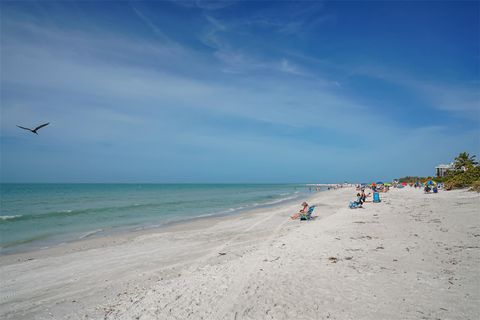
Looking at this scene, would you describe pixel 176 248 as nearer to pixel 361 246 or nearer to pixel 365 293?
pixel 361 246

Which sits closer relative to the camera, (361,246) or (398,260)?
(398,260)

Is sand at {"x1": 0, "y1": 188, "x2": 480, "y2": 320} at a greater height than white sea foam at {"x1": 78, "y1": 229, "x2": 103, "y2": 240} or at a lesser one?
greater

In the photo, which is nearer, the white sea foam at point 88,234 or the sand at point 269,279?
the sand at point 269,279

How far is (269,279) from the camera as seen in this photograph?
650cm

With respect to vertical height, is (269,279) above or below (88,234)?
above

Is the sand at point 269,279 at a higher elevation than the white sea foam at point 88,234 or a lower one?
higher

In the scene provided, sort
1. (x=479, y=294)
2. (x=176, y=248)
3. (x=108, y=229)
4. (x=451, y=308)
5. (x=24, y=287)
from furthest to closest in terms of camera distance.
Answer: (x=108, y=229)
(x=176, y=248)
(x=24, y=287)
(x=479, y=294)
(x=451, y=308)

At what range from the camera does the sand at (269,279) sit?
5.04 metres

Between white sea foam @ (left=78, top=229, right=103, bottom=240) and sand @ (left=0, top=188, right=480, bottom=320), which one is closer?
sand @ (left=0, top=188, right=480, bottom=320)

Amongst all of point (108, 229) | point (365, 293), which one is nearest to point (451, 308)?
point (365, 293)

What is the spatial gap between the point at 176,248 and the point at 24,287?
5177 millimetres

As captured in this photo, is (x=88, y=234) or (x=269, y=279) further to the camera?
(x=88, y=234)

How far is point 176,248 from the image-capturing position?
453 inches

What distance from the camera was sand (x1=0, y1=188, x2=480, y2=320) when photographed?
Result: 504cm
